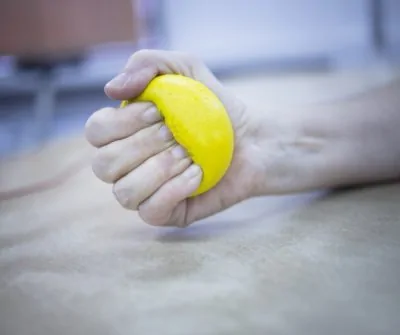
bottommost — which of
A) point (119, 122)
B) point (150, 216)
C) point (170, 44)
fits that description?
point (170, 44)

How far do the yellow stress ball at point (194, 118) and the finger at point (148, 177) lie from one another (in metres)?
0.02

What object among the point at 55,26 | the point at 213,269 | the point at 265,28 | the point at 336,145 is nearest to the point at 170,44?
the point at 265,28

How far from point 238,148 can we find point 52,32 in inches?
56.1

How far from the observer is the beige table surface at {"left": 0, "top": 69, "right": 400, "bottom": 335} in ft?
1.41

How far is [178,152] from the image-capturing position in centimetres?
60

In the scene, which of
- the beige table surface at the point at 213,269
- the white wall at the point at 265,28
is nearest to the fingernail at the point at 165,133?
the beige table surface at the point at 213,269

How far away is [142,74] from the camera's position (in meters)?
0.60

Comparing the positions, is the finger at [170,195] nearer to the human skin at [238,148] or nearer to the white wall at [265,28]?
the human skin at [238,148]

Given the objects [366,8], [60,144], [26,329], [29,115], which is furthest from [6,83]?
[26,329]

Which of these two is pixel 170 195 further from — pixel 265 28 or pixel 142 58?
pixel 265 28

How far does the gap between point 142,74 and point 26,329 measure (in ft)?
0.96

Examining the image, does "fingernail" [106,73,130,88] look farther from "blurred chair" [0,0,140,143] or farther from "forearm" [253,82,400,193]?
"blurred chair" [0,0,140,143]

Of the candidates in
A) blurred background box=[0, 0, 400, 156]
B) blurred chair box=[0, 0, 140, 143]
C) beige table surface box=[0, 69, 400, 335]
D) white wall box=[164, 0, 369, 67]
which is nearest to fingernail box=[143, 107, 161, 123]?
beige table surface box=[0, 69, 400, 335]

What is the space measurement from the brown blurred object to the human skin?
1378 millimetres
